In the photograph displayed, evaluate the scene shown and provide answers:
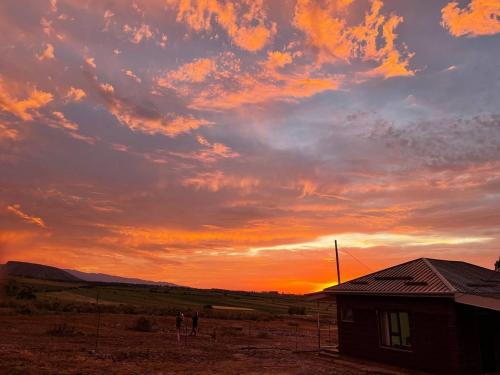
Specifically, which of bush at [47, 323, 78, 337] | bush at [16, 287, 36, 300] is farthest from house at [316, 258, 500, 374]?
bush at [16, 287, 36, 300]

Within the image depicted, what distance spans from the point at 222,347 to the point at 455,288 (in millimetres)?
16544

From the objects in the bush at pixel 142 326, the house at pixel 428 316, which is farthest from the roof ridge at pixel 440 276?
the bush at pixel 142 326

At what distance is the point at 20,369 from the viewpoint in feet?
56.4

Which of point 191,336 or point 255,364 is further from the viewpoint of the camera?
point 191,336

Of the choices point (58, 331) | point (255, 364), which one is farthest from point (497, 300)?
point (58, 331)

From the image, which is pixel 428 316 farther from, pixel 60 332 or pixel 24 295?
pixel 24 295

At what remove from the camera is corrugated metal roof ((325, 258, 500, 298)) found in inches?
704

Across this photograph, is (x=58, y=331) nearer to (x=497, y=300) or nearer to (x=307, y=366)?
(x=307, y=366)

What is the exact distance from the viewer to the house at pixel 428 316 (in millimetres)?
16891

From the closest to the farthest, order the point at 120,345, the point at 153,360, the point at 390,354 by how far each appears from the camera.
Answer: the point at 390,354 < the point at 153,360 < the point at 120,345

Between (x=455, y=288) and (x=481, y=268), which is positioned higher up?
(x=481, y=268)

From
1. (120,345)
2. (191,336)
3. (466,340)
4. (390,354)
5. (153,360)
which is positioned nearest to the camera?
(466,340)

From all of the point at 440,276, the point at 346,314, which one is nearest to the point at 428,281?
the point at 440,276

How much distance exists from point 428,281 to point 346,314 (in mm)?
5876
